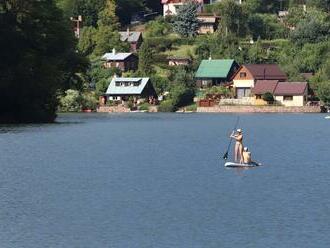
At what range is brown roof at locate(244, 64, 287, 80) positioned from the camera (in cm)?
13162

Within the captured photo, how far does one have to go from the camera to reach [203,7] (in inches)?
6491

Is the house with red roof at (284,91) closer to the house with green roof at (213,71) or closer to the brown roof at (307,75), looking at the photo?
the brown roof at (307,75)

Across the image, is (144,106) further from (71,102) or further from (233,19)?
(233,19)

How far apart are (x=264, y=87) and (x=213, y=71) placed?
24.2 ft

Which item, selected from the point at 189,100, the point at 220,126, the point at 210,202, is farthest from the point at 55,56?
the point at 210,202

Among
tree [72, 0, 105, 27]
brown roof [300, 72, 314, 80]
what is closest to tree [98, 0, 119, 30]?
tree [72, 0, 105, 27]

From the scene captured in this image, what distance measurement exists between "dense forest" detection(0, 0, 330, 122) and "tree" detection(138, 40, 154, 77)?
120 millimetres

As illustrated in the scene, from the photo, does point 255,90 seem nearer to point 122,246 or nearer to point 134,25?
point 134,25

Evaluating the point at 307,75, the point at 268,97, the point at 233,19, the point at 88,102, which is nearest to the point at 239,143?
the point at 268,97

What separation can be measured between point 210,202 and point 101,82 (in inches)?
4052

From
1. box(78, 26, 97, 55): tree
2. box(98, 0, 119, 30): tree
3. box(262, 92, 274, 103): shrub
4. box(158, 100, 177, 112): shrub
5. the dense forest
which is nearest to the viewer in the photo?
the dense forest

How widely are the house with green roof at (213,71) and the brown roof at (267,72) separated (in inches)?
96.7

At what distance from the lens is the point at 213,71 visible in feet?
441

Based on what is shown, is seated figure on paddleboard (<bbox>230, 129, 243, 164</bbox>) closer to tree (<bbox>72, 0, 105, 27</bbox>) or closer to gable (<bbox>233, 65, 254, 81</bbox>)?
gable (<bbox>233, 65, 254, 81</bbox>)
